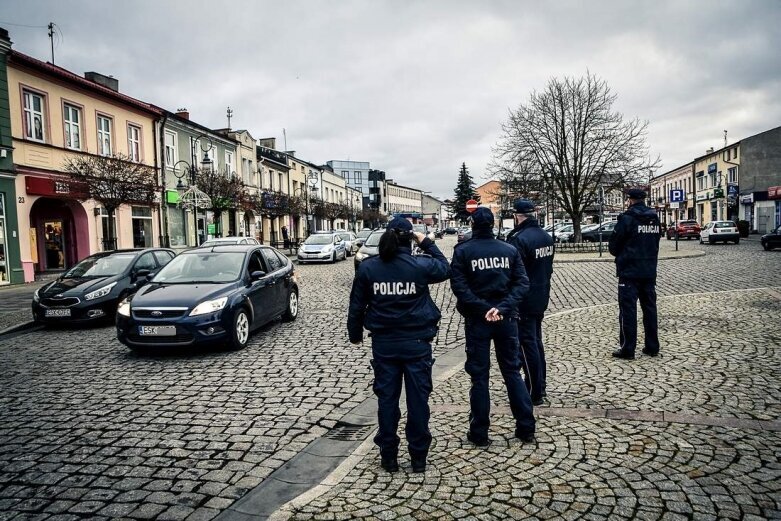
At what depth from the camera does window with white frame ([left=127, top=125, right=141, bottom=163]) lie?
2664cm

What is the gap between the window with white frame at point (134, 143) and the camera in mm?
26641

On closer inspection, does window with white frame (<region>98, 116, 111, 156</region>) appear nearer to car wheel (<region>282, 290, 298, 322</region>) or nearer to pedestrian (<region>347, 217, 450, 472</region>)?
car wheel (<region>282, 290, 298, 322</region>)

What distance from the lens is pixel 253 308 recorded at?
8.73 meters

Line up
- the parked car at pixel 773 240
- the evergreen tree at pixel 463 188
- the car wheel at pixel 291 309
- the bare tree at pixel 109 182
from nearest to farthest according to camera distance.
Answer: the car wheel at pixel 291 309 < the bare tree at pixel 109 182 < the parked car at pixel 773 240 < the evergreen tree at pixel 463 188

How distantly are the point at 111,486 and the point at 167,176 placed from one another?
28835 millimetres

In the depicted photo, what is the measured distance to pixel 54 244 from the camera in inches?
927

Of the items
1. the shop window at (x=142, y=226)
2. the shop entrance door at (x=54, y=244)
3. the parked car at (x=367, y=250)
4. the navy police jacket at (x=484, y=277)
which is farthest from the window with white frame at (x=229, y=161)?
the navy police jacket at (x=484, y=277)

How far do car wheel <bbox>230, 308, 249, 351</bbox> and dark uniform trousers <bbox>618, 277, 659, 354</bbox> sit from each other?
546 centimetres

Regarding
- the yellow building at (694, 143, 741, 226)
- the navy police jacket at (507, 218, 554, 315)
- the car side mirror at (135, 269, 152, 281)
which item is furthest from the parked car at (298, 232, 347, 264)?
the yellow building at (694, 143, 741, 226)

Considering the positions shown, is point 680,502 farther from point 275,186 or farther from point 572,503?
point 275,186

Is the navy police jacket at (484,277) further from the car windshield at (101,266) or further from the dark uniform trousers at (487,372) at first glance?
the car windshield at (101,266)

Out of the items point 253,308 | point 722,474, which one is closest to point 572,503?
point 722,474

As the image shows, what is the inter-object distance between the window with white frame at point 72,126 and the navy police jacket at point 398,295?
22.8 metres

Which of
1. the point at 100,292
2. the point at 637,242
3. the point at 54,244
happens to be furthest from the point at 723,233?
the point at 54,244
